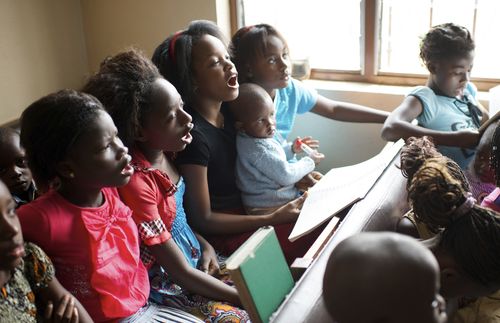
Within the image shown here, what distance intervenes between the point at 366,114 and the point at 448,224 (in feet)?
3.70

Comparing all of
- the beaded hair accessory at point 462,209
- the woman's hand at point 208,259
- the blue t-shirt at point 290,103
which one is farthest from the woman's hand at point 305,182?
the beaded hair accessory at point 462,209

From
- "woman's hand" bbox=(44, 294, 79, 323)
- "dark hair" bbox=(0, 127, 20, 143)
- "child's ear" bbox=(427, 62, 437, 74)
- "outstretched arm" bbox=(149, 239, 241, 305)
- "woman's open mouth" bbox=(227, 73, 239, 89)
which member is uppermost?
"woman's open mouth" bbox=(227, 73, 239, 89)

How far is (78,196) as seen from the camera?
1245 millimetres

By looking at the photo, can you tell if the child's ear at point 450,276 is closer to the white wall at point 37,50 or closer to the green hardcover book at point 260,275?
the green hardcover book at point 260,275

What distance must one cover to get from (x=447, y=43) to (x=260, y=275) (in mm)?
1220

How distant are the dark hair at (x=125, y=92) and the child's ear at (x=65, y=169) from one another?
24 centimetres

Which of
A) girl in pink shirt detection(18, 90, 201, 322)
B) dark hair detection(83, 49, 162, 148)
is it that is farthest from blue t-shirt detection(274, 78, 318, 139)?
girl in pink shirt detection(18, 90, 201, 322)

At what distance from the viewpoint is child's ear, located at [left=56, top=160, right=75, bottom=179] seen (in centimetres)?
120

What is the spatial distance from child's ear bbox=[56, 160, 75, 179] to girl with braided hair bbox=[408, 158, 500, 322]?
2.39 ft

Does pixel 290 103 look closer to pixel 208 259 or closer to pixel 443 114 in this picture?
pixel 443 114

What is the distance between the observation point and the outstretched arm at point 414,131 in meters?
1.76

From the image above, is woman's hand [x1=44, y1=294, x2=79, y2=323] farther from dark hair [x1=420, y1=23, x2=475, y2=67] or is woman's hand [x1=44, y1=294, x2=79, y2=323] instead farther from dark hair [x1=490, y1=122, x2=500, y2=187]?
dark hair [x1=420, y1=23, x2=475, y2=67]

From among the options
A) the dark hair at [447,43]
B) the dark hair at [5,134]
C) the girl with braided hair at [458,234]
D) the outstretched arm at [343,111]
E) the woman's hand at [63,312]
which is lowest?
the woman's hand at [63,312]

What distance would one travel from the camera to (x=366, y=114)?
2.14 m
